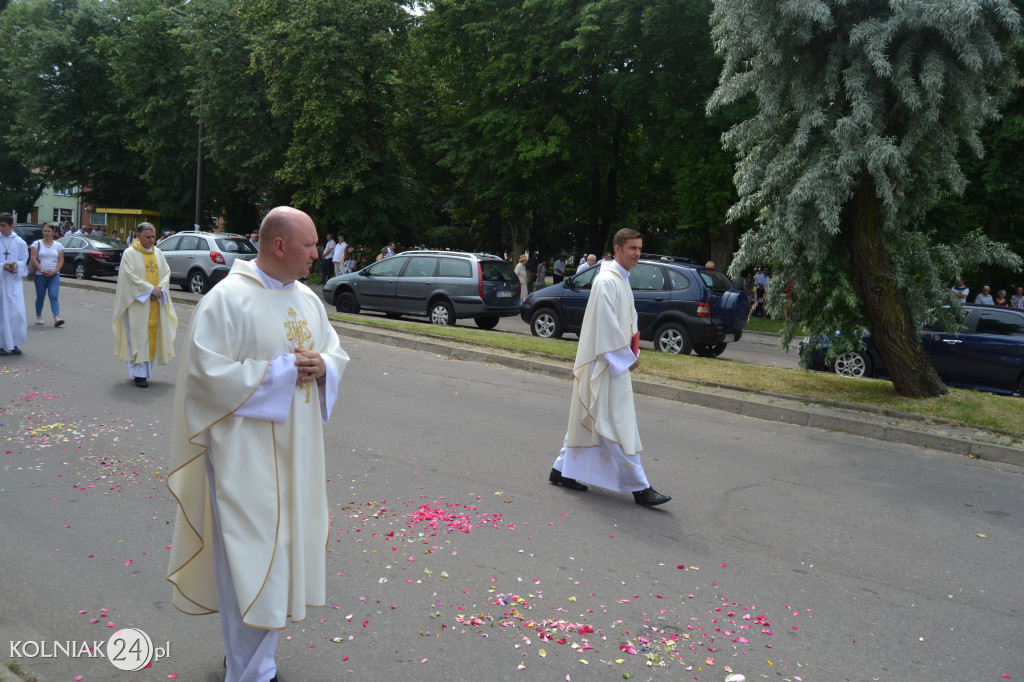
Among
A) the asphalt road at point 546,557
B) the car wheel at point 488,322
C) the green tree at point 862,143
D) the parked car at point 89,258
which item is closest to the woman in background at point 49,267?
the asphalt road at point 546,557

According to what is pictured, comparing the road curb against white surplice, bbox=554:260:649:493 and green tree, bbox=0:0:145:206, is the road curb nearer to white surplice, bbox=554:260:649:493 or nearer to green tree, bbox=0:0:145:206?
white surplice, bbox=554:260:649:493

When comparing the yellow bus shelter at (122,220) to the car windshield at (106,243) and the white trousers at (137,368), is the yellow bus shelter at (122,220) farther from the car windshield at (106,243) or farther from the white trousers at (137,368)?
the white trousers at (137,368)

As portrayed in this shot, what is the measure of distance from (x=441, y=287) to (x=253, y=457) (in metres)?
16.8

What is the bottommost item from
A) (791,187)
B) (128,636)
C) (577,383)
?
(128,636)

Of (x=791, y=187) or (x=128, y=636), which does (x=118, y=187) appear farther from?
(x=128, y=636)

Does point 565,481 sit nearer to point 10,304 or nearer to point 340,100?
point 10,304

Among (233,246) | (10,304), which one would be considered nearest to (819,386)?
(10,304)

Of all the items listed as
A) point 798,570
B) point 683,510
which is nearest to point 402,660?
point 798,570

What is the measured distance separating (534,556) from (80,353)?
30.2ft

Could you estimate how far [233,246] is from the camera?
25672mm

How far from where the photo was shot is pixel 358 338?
16734 mm

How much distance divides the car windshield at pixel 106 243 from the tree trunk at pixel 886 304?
24.0m

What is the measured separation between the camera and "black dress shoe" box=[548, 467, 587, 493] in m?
6.91

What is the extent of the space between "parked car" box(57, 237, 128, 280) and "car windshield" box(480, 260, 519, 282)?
13849 millimetres
